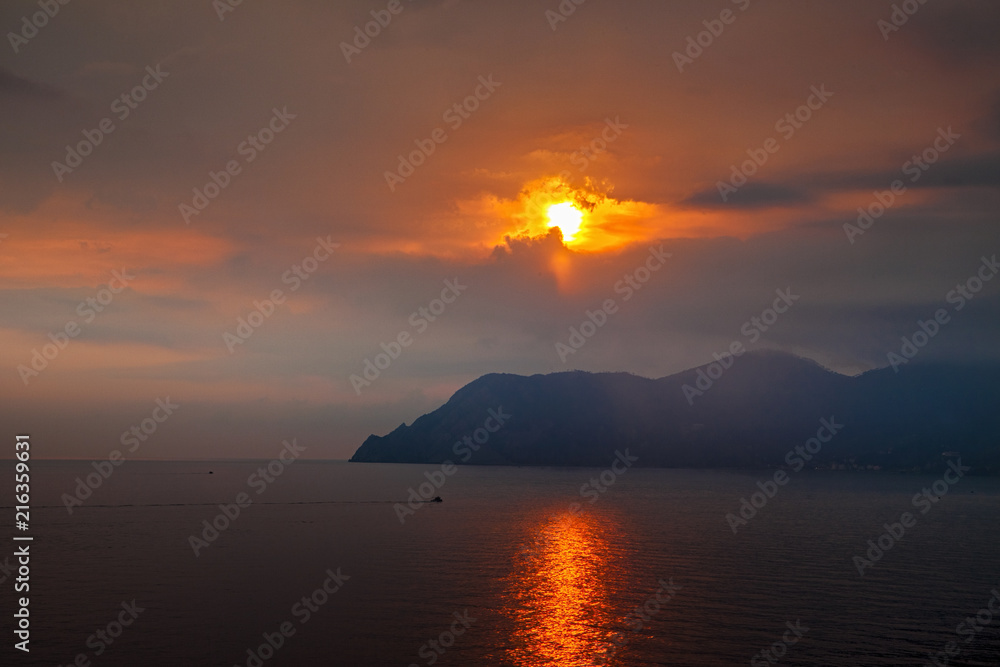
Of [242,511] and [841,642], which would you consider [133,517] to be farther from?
[841,642]

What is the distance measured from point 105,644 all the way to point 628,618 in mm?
43025

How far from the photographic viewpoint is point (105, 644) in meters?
56.4

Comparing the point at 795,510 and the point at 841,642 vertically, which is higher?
the point at 795,510

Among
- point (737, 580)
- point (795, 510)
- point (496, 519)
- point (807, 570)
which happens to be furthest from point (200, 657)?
point (795, 510)
